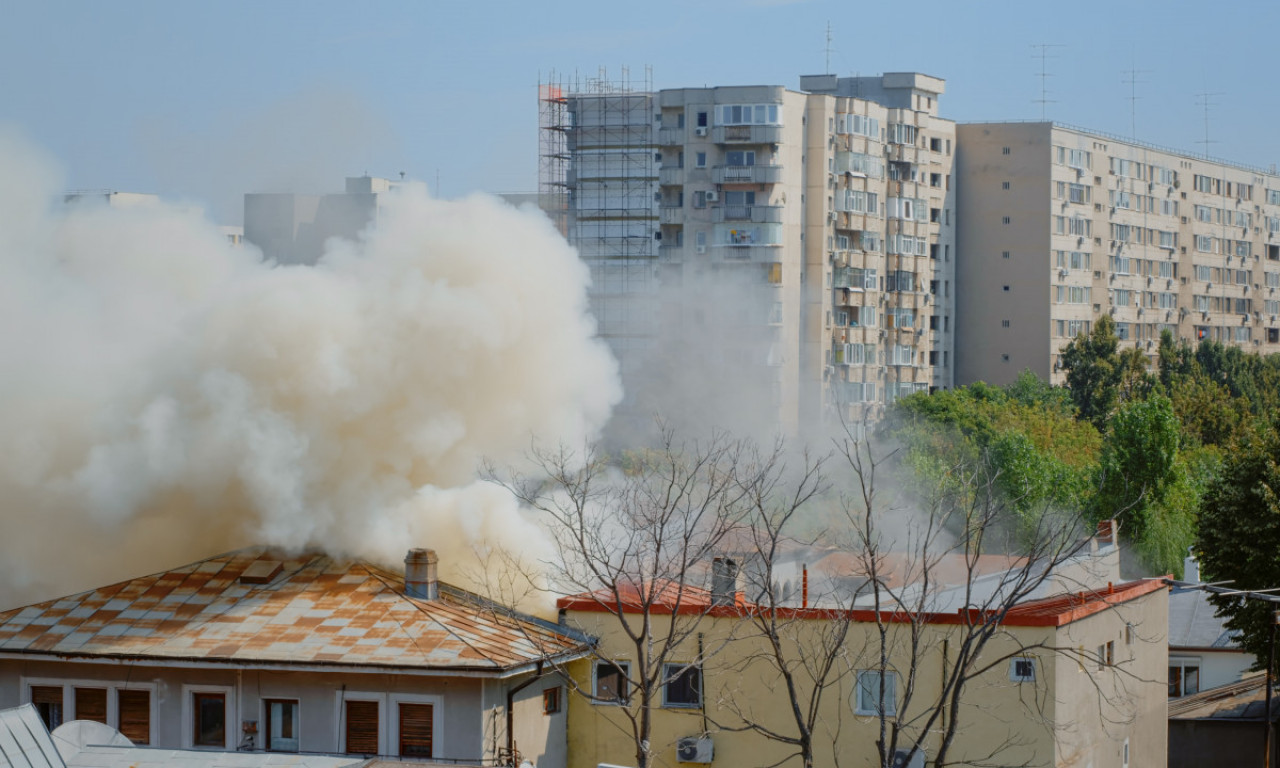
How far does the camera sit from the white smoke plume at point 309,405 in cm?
2633

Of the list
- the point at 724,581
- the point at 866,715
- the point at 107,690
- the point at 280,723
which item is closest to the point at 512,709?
the point at 280,723

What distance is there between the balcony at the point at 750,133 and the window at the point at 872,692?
4993 centimetres

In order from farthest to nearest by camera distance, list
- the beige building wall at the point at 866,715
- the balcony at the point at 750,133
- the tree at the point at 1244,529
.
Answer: the balcony at the point at 750,133 → the tree at the point at 1244,529 → the beige building wall at the point at 866,715

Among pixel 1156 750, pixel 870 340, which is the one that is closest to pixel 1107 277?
pixel 870 340

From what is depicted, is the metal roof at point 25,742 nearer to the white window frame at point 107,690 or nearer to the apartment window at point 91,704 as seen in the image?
the white window frame at point 107,690

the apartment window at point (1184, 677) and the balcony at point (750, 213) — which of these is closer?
the apartment window at point (1184, 677)

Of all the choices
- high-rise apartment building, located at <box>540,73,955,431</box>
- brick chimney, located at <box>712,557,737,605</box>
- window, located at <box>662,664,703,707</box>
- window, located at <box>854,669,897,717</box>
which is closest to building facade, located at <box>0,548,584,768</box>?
window, located at <box>662,664,703,707</box>

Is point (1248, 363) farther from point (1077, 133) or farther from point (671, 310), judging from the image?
point (671, 310)

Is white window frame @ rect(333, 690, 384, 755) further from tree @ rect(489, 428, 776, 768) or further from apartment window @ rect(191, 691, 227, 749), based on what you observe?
tree @ rect(489, 428, 776, 768)

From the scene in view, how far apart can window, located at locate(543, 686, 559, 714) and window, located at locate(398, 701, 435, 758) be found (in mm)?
1811

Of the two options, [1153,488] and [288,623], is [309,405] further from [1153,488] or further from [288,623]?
[1153,488]

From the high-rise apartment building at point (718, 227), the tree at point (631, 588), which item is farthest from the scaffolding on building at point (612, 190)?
the tree at point (631, 588)

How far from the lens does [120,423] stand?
27359 mm

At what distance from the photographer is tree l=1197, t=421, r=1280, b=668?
36.1m
